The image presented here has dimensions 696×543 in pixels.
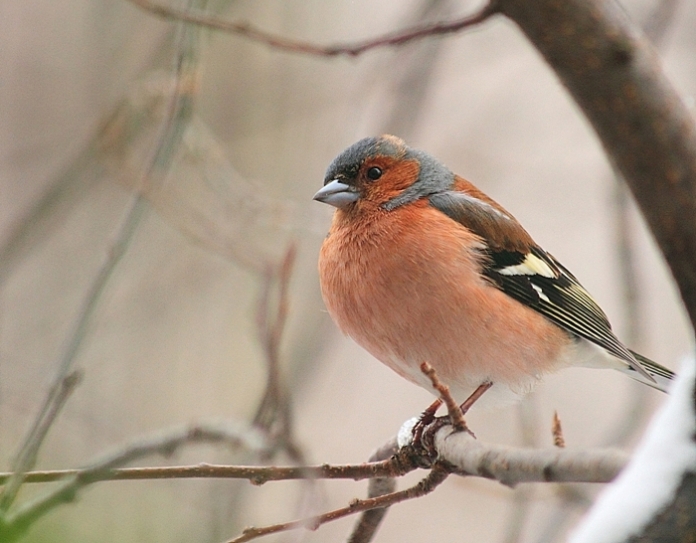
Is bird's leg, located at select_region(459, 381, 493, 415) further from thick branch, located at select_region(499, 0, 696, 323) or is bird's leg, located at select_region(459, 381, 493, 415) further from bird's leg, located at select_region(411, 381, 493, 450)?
thick branch, located at select_region(499, 0, 696, 323)

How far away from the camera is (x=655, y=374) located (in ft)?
10.2

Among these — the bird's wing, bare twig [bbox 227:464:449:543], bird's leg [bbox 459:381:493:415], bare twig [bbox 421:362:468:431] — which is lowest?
bare twig [bbox 227:464:449:543]

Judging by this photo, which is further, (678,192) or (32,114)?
(32,114)

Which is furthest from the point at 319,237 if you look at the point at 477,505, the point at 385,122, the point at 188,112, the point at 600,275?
the point at 600,275

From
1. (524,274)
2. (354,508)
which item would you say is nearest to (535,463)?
(354,508)

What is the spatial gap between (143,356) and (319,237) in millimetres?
1485

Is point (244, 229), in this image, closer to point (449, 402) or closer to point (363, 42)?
point (363, 42)

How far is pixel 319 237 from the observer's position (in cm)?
412

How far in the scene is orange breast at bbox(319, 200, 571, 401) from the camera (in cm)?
254

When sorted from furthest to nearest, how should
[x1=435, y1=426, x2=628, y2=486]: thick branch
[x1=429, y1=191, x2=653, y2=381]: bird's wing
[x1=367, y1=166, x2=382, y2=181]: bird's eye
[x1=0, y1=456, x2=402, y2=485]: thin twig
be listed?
[x1=367, y1=166, x2=382, y2=181]: bird's eye, [x1=429, y1=191, x2=653, y2=381]: bird's wing, [x1=0, y1=456, x2=402, y2=485]: thin twig, [x1=435, y1=426, x2=628, y2=486]: thick branch

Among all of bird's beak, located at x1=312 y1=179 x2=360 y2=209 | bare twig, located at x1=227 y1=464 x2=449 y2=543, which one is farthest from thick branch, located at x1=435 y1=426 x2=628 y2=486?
bird's beak, located at x1=312 y1=179 x2=360 y2=209

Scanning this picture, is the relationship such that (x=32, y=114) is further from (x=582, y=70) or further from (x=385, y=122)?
(x=582, y=70)

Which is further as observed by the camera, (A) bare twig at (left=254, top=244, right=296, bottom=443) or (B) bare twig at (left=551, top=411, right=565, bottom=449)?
(B) bare twig at (left=551, top=411, right=565, bottom=449)

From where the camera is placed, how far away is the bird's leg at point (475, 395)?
263cm
